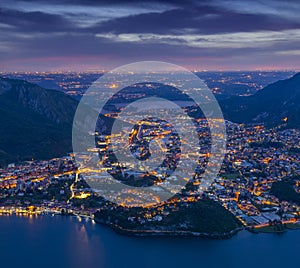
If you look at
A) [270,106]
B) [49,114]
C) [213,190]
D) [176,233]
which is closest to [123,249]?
[176,233]

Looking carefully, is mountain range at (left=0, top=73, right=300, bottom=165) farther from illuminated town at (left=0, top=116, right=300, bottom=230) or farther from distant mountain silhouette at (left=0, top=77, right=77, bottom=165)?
illuminated town at (left=0, top=116, right=300, bottom=230)

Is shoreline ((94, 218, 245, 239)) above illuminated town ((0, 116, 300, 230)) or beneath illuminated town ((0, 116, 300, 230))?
beneath

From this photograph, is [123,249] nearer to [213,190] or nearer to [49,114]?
[213,190]

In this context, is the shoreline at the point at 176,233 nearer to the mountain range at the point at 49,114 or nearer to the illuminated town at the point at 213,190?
the illuminated town at the point at 213,190

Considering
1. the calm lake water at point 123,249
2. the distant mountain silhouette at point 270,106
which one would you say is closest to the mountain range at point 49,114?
the distant mountain silhouette at point 270,106

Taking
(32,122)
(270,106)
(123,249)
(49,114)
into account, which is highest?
(270,106)

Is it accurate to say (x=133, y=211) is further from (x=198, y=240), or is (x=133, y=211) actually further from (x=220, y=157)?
(x=220, y=157)

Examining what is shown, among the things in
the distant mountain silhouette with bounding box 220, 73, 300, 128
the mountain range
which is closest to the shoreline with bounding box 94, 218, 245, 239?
the mountain range
